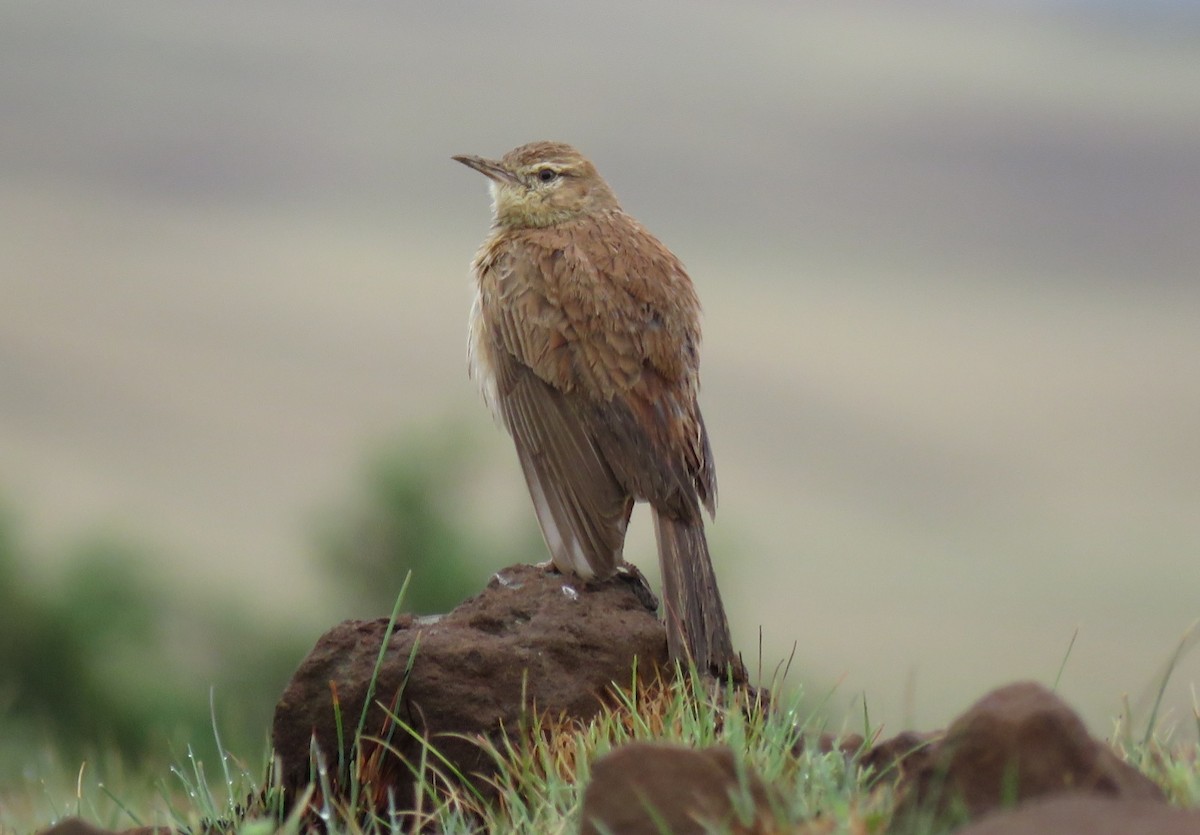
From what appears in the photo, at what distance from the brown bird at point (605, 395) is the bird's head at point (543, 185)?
0.21 meters

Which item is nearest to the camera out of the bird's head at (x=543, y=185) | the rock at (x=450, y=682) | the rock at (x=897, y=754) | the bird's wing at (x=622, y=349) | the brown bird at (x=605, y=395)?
the rock at (x=897, y=754)

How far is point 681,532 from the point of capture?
6246 mm

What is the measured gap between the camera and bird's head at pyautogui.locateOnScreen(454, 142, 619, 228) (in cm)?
742

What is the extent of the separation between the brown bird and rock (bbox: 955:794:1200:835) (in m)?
2.65

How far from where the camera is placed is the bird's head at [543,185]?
24.3 ft

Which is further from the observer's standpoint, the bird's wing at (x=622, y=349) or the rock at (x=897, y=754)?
the bird's wing at (x=622, y=349)

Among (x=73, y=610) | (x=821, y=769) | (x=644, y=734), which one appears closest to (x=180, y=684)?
(x=73, y=610)

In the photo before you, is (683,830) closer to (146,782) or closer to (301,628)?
(146,782)

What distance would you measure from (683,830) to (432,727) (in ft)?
6.59

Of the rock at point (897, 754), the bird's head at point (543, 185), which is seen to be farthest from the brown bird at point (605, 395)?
the rock at point (897, 754)

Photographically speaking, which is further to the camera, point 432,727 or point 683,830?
point 432,727

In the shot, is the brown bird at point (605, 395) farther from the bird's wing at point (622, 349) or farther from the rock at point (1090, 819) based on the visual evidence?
the rock at point (1090, 819)

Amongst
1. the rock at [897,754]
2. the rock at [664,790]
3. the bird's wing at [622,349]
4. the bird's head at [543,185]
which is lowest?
the rock at [897,754]

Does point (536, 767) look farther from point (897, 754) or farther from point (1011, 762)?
point (1011, 762)
